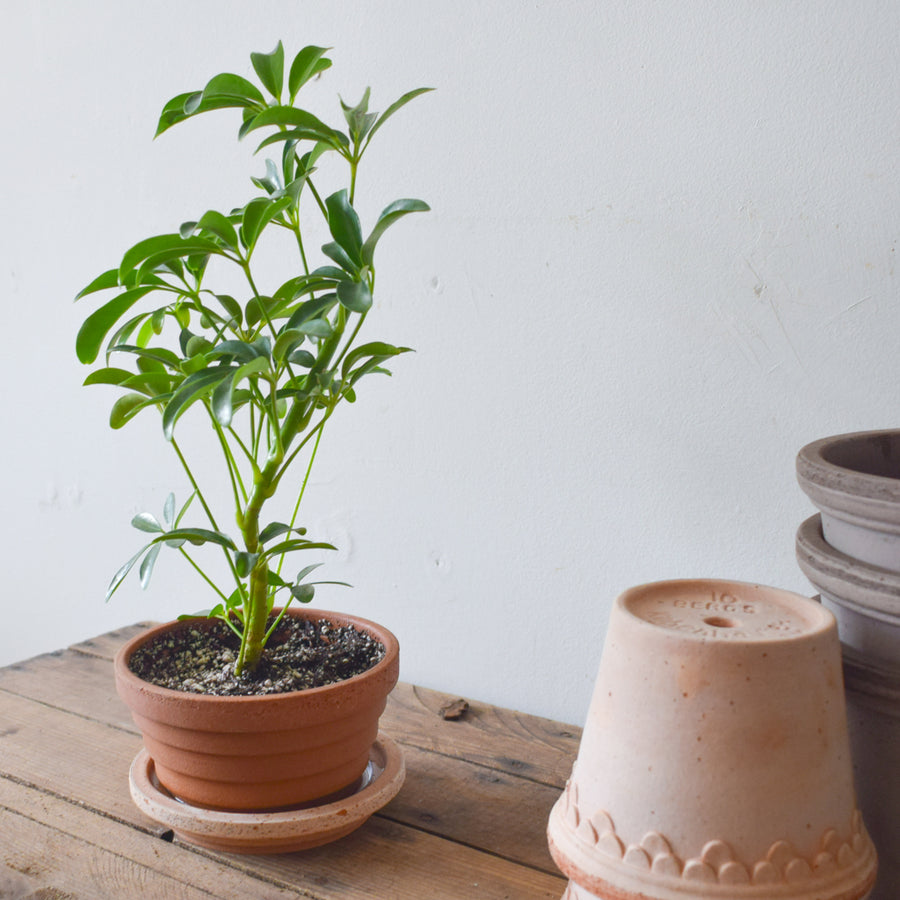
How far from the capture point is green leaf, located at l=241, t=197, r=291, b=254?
2.69 ft

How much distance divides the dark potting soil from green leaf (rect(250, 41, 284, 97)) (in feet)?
1.84

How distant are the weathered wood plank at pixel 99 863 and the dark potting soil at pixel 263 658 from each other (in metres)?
0.15

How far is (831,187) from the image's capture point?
3.29 ft

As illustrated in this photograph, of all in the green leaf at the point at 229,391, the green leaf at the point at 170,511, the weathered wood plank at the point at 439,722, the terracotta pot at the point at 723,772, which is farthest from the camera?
the weathered wood plank at the point at 439,722

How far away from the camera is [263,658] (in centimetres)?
100

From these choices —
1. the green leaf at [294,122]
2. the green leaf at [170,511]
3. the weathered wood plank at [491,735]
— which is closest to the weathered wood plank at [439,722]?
the weathered wood plank at [491,735]

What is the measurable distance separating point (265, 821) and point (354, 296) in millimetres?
492

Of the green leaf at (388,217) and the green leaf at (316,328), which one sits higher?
the green leaf at (388,217)

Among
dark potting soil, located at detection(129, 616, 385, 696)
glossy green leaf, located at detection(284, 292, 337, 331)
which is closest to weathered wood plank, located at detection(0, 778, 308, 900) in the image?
dark potting soil, located at detection(129, 616, 385, 696)

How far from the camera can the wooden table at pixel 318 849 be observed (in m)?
0.85

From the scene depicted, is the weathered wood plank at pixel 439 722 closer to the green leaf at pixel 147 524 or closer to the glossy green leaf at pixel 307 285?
the green leaf at pixel 147 524

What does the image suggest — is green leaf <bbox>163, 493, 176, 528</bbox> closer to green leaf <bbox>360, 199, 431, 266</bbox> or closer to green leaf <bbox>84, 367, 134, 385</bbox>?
green leaf <bbox>84, 367, 134, 385</bbox>

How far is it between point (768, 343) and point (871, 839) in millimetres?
538

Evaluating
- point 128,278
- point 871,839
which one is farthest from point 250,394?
point 871,839
